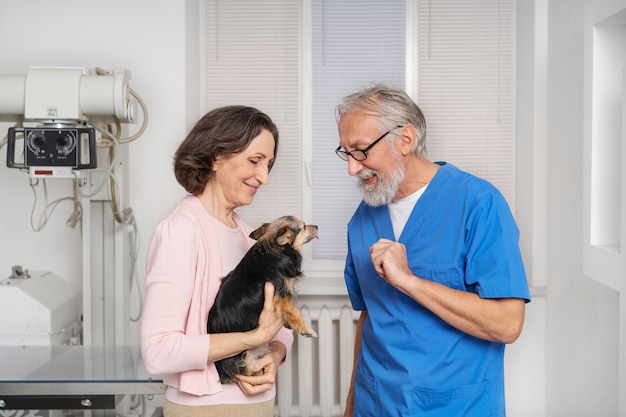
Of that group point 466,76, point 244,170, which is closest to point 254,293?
point 244,170

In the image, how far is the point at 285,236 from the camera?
5.52ft

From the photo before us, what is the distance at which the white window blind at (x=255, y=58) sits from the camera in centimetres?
335

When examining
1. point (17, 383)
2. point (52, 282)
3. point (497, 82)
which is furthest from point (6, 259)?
point (497, 82)

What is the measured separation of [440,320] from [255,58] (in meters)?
2.07

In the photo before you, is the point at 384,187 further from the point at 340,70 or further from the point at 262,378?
the point at 340,70

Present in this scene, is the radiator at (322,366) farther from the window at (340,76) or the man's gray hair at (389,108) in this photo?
the man's gray hair at (389,108)

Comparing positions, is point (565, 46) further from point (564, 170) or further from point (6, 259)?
point (6, 259)

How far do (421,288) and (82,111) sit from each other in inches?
57.5

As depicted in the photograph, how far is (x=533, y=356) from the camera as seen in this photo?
A: 315 centimetres

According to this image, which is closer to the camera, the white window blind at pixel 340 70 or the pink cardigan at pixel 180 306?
the pink cardigan at pixel 180 306

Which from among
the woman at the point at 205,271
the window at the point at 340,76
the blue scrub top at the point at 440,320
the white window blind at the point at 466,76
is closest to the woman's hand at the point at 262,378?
the woman at the point at 205,271

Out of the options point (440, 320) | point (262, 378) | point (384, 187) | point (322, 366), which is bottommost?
point (322, 366)

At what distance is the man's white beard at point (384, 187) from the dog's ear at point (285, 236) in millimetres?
233

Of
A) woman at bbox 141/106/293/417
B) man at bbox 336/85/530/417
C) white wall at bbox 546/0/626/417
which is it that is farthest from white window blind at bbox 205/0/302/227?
woman at bbox 141/106/293/417
